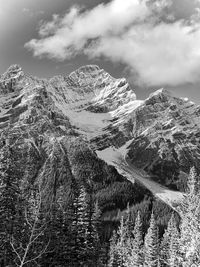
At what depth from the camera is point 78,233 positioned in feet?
178

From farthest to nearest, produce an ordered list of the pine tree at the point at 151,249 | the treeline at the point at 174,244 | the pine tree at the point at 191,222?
the pine tree at the point at 151,249 < the treeline at the point at 174,244 < the pine tree at the point at 191,222

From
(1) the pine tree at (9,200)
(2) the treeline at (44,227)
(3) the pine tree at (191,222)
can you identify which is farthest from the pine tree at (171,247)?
(3) the pine tree at (191,222)

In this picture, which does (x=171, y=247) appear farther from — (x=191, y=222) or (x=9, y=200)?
(x=191, y=222)

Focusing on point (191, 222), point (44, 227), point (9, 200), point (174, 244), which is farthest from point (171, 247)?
point (191, 222)

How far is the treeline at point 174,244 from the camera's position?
3061 centimetres

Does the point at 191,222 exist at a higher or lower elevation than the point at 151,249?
lower

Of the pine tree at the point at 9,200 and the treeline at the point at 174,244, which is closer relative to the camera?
the treeline at the point at 174,244

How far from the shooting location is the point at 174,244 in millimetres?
65375

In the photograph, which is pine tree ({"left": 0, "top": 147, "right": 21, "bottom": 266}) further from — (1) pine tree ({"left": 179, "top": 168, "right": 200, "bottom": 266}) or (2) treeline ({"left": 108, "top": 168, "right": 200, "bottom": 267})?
(1) pine tree ({"left": 179, "top": 168, "right": 200, "bottom": 266})

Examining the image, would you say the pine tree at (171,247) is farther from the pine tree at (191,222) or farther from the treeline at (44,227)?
the pine tree at (191,222)

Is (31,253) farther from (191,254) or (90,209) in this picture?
(191,254)

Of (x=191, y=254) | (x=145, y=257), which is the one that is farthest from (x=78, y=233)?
(x=191, y=254)

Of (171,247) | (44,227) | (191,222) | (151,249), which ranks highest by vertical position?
(171,247)

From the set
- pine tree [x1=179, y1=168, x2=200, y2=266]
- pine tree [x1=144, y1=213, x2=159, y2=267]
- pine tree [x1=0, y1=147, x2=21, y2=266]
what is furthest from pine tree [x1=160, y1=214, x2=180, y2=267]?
pine tree [x1=179, y1=168, x2=200, y2=266]
